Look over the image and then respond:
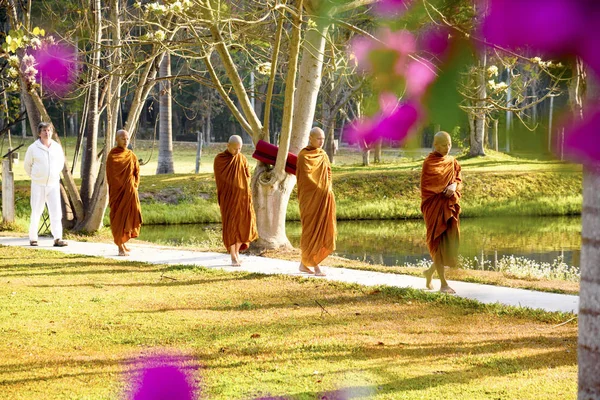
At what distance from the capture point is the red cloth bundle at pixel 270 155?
44.8ft

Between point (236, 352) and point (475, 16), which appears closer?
point (475, 16)

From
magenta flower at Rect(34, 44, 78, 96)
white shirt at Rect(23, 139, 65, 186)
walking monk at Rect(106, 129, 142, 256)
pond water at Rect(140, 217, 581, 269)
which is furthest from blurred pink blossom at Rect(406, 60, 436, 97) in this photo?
white shirt at Rect(23, 139, 65, 186)

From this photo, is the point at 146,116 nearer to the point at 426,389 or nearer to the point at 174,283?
the point at 174,283

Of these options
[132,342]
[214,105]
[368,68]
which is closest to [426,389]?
[132,342]

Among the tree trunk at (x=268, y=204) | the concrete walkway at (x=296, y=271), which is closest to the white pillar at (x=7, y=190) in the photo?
the concrete walkway at (x=296, y=271)

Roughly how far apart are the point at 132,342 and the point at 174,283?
3550 mm

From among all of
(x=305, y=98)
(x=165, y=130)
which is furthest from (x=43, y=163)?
(x=165, y=130)

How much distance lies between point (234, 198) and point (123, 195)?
2.36 meters

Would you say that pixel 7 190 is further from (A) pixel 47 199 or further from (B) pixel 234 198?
(B) pixel 234 198

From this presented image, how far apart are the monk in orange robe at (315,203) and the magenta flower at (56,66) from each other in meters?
3.39

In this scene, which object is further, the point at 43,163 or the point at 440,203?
the point at 43,163

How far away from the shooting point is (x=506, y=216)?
3.19 feet

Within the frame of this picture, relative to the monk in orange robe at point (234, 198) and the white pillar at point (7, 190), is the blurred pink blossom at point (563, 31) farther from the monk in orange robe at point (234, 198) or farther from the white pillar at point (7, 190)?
the white pillar at point (7, 190)

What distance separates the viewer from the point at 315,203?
38.4ft
